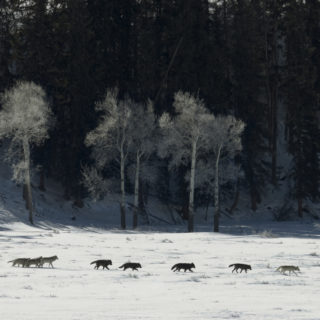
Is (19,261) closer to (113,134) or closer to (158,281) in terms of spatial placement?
(158,281)

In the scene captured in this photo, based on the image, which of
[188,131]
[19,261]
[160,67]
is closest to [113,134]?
[188,131]

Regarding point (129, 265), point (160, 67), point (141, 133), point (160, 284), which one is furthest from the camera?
point (160, 67)

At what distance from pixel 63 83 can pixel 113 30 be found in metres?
7.55

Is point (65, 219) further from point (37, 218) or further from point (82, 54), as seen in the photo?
point (82, 54)

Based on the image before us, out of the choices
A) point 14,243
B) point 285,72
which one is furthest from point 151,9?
point 14,243

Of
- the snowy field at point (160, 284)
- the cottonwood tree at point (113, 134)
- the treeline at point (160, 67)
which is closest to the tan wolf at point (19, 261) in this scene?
the snowy field at point (160, 284)

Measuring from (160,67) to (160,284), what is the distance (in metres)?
38.5

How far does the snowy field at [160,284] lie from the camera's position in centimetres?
1262

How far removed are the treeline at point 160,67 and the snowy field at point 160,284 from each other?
71.9 feet

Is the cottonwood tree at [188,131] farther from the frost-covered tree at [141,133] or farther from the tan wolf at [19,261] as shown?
the tan wolf at [19,261]

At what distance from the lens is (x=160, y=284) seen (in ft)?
56.1

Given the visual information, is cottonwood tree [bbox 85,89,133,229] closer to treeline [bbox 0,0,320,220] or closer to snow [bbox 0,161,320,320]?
treeline [bbox 0,0,320,220]

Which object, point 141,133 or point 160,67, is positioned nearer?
point 141,133

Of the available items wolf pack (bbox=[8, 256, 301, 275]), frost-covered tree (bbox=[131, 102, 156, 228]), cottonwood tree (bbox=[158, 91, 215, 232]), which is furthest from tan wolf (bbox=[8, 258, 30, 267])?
frost-covered tree (bbox=[131, 102, 156, 228])
